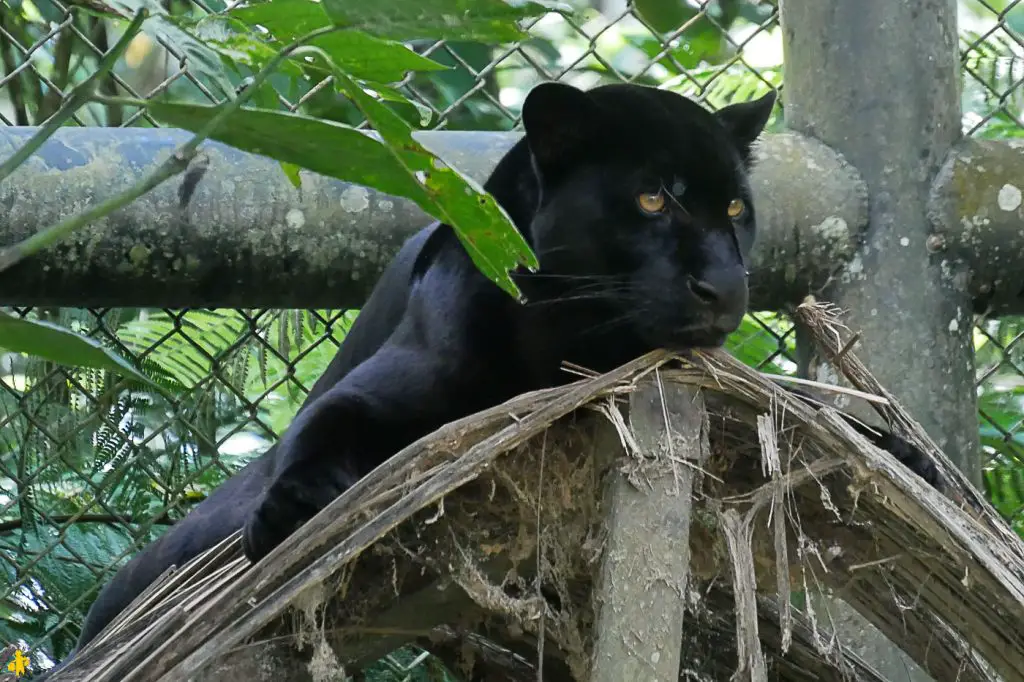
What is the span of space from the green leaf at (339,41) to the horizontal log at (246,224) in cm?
75

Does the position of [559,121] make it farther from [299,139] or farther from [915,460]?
[299,139]

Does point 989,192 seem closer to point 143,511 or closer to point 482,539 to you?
point 482,539

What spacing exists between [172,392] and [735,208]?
3.58 feet

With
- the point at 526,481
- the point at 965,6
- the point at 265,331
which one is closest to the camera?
the point at 526,481

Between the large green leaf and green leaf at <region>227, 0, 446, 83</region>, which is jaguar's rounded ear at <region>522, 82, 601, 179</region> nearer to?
green leaf at <region>227, 0, 446, 83</region>

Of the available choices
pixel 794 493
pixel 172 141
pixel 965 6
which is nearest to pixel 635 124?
pixel 794 493

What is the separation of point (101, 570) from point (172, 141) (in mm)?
722

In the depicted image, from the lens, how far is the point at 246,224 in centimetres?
141

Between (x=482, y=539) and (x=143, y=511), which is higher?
(x=143, y=511)

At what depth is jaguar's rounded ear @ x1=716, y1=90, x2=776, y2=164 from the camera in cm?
140

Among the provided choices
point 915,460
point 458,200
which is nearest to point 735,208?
point 915,460

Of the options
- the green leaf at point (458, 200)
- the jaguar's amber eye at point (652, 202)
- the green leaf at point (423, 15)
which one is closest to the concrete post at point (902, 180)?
the jaguar's amber eye at point (652, 202)

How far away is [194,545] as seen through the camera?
146 centimetres

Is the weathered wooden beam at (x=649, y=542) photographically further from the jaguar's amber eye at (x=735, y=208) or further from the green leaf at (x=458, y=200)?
the jaguar's amber eye at (x=735, y=208)
